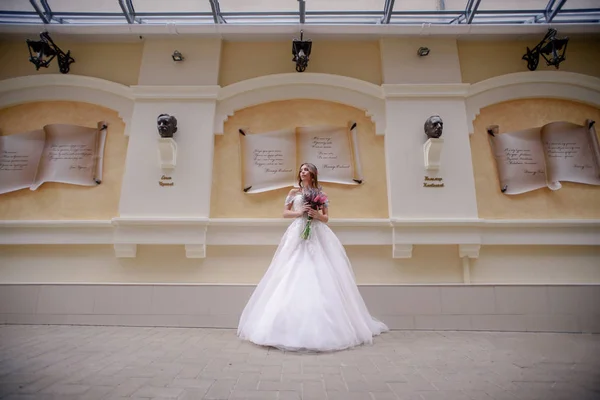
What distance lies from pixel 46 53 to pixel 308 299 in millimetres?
5581

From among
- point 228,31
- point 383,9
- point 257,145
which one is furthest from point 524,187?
point 228,31

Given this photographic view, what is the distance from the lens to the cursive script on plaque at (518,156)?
4.35m

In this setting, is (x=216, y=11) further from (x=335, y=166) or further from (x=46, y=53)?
(x=335, y=166)

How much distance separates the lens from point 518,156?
4375mm

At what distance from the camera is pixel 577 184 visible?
431cm

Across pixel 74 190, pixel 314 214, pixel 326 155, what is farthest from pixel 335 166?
pixel 74 190

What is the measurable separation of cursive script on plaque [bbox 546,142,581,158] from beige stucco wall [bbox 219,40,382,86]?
2.92 meters

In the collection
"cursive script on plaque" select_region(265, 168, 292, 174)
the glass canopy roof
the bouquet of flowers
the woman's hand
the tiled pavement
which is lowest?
the tiled pavement

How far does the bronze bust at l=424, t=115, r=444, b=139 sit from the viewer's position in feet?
13.2

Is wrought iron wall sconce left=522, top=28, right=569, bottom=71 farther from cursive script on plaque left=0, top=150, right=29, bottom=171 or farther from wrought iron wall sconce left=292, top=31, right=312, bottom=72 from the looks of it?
cursive script on plaque left=0, top=150, right=29, bottom=171

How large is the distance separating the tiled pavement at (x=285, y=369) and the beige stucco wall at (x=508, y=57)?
4101mm

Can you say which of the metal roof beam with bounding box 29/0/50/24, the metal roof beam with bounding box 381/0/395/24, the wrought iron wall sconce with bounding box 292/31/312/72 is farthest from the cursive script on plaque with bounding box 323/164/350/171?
the metal roof beam with bounding box 29/0/50/24

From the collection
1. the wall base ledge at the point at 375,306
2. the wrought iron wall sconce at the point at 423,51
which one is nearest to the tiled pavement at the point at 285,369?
the wall base ledge at the point at 375,306

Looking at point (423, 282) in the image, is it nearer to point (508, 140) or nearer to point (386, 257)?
point (386, 257)
